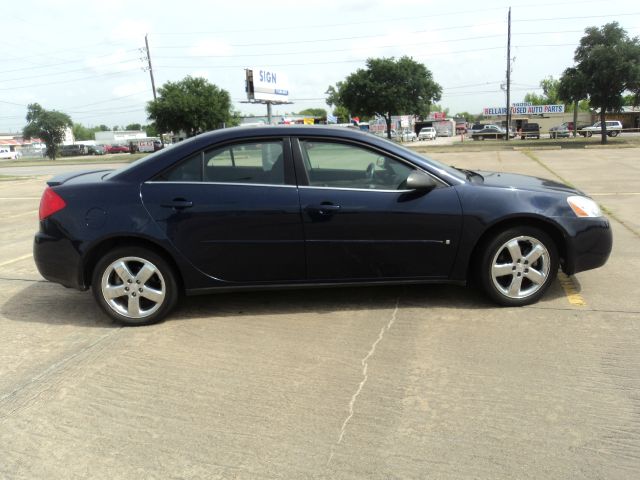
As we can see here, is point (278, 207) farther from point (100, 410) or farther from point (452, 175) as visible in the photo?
point (100, 410)

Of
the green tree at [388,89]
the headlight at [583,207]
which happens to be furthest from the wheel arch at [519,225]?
the green tree at [388,89]

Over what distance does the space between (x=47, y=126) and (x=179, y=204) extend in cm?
7609

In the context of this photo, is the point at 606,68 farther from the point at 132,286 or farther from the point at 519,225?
the point at 132,286

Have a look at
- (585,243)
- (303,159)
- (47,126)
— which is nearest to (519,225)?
(585,243)

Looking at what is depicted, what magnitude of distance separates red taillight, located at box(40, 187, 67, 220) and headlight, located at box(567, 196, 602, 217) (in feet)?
13.5

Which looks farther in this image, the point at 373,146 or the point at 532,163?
the point at 532,163

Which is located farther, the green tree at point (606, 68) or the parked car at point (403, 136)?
the parked car at point (403, 136)

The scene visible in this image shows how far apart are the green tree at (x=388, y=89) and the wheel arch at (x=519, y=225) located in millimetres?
51204

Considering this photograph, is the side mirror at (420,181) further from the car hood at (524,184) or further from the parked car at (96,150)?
the parked car at (96,150)

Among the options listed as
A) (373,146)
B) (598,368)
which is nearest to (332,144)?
(373,146)

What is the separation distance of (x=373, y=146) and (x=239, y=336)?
6.01ft

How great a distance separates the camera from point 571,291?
482cm

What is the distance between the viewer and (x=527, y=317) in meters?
4.23

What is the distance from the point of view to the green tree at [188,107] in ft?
152
